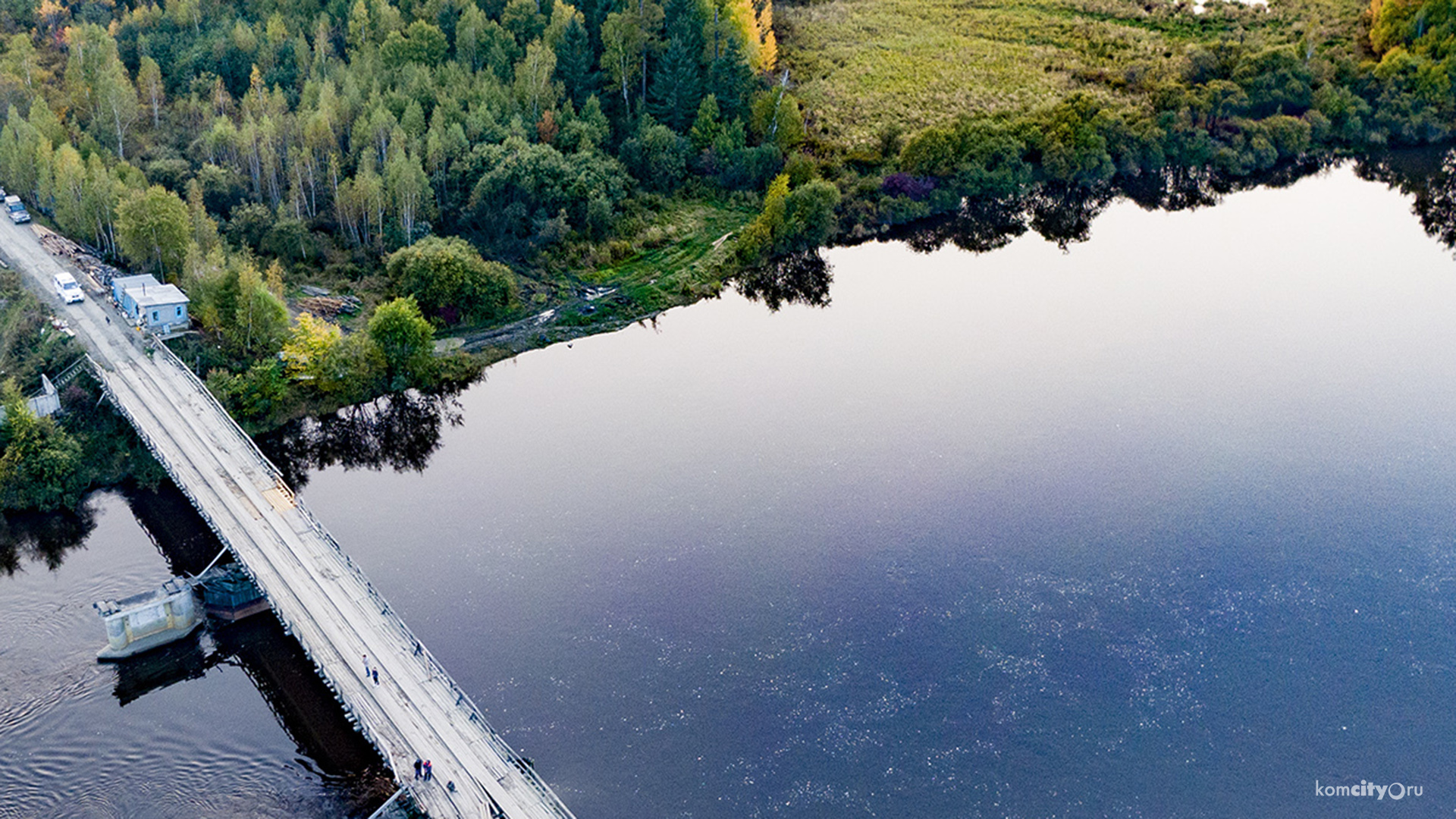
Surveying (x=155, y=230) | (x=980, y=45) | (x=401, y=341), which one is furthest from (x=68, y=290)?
(x=980, y=45)

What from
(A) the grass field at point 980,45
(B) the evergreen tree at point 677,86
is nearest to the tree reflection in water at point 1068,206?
(A) the grass field at point 980,45

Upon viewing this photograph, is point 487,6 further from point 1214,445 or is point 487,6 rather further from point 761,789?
point 761,789

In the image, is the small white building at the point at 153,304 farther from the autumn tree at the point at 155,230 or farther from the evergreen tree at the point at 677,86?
the evergreen tree at the point at 677,86

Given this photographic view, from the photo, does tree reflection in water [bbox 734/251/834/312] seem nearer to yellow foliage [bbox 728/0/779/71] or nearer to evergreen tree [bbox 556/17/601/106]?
yellow foliage [bbox 728/0/779/71]

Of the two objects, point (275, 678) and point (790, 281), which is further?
point (790, 281)

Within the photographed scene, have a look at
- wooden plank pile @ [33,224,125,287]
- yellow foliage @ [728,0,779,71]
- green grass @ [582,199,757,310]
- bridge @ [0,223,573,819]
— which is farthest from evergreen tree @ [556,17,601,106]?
bridge @ [0,223,573,819]

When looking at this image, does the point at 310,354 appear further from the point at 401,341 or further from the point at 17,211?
the point at 17,211

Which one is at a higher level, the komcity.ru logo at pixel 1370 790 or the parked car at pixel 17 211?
the parked car at pixel 17 211

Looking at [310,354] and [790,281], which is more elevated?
[310,354]
